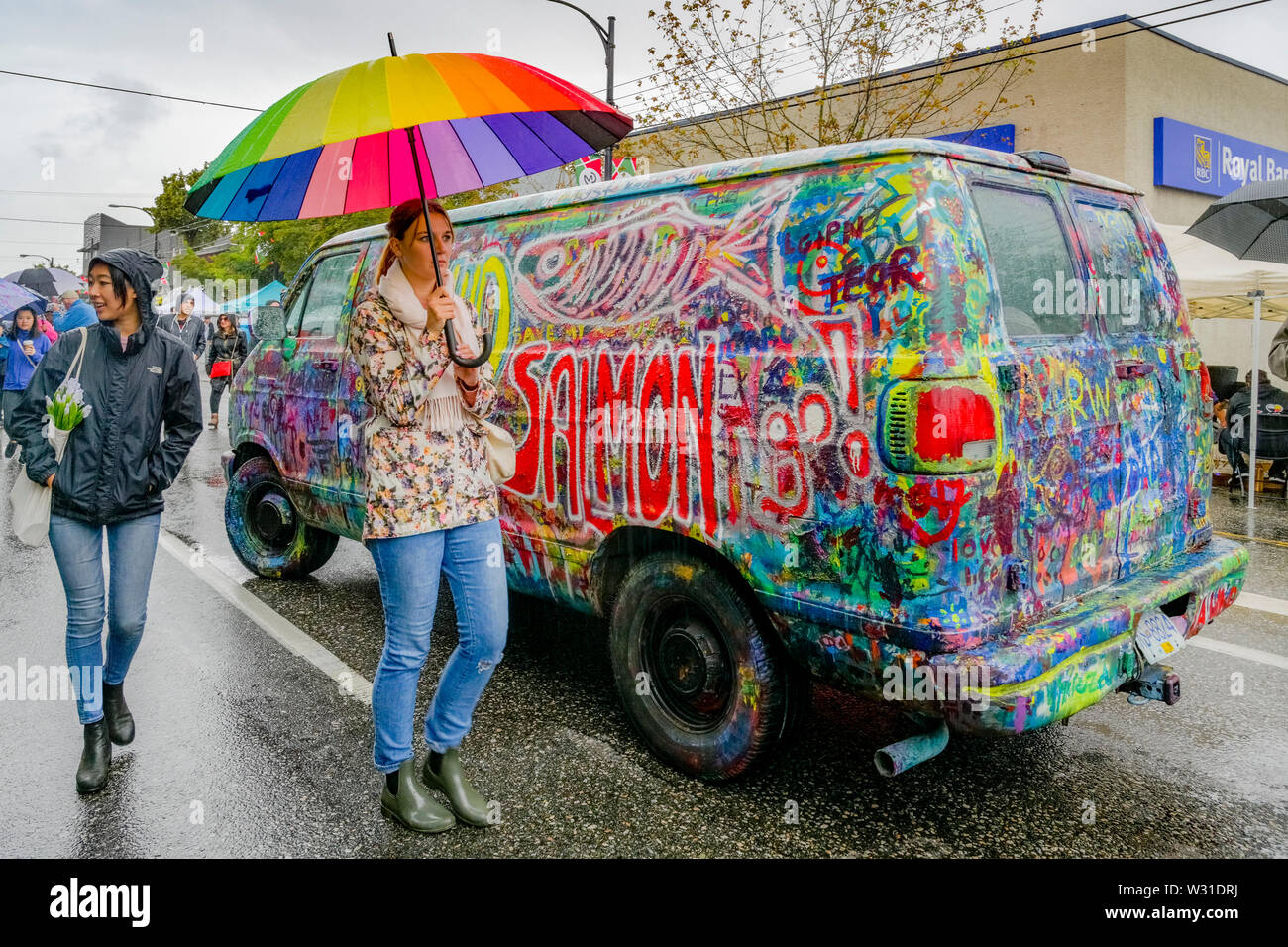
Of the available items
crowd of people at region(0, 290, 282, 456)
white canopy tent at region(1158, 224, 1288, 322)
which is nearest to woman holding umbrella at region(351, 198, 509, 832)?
crowd of people at region(0, 290, 282, 456)

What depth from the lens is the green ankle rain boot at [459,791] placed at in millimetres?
3270

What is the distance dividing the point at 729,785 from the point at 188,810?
187 cm

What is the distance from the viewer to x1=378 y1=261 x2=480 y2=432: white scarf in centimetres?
313

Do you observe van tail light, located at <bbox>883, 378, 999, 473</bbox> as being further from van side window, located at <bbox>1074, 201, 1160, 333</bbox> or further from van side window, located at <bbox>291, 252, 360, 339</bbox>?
van side window, located at <bbox>291, 252, 360, 339</bbox>

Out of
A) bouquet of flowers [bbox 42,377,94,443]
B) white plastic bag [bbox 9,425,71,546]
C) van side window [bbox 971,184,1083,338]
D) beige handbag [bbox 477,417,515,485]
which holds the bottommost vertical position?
white plastic bag [bbox 9,425,71,546]

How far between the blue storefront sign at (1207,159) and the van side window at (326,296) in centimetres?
1580

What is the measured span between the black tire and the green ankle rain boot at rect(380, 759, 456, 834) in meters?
0.84

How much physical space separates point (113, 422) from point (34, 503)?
0.40 m

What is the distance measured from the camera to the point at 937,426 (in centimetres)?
279

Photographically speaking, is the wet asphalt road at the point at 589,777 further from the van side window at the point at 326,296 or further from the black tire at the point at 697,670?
the van side window at the point at 326,296

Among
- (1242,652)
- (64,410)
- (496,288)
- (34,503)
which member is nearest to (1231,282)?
(1242,652)

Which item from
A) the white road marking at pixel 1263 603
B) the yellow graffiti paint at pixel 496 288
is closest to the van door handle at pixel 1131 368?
the yellow graffiti paint at pixel 496 288

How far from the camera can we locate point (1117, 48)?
16844mm
